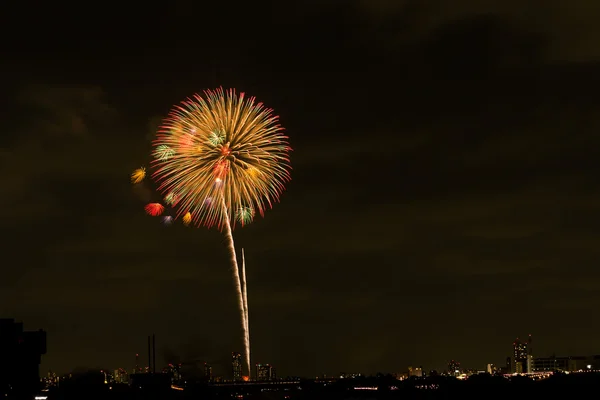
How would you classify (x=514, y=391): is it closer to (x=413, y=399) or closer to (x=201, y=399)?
(x=413, y=399)

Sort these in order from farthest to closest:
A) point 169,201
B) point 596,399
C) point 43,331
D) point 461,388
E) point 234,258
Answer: point 461,388
point 43,331
point 596,399
point 234,258
point 169,201

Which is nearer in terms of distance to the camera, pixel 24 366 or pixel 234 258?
pixel 234 258

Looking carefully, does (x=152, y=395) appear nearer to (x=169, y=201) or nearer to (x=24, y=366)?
(x=24, y=366)

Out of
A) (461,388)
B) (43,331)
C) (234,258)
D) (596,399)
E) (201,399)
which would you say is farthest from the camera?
(461,388)

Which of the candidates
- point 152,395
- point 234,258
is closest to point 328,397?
point 152,395

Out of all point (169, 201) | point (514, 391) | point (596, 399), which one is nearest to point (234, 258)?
point (169, 201)

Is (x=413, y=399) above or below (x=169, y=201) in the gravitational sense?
below

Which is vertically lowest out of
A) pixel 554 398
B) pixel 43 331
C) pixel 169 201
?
pixel 554 398
